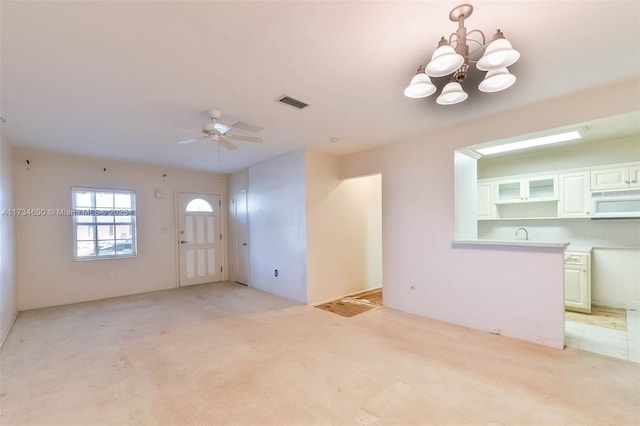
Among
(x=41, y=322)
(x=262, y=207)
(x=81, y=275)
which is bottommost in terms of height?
(x=41, y=322)

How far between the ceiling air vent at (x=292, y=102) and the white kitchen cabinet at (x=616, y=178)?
424cm

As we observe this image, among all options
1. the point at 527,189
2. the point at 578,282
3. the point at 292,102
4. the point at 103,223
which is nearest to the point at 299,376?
the point at 292,102

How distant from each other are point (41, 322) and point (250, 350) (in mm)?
3259

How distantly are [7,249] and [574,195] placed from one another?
313 inches

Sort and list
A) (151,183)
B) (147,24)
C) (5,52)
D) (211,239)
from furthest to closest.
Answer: (211,239) → (151,183) → (5,52) → (147,24)

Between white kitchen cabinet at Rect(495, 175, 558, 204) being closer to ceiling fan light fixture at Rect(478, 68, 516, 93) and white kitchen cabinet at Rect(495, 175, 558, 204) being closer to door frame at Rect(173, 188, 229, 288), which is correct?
ceiling fan light fixture at Rect(478, 68, 516, 93)

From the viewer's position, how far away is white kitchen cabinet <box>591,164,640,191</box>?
367 centimetres

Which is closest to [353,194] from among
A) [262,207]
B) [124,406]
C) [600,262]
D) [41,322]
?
[262,207]

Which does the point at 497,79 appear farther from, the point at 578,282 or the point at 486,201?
the point at 578,282

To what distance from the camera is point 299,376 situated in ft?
7.78

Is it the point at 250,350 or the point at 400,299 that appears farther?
the point at 400,299

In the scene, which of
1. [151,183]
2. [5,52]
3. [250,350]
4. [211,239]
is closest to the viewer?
[5,52]

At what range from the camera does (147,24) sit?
1681 mm

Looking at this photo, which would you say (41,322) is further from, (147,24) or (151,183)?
(147,24)
